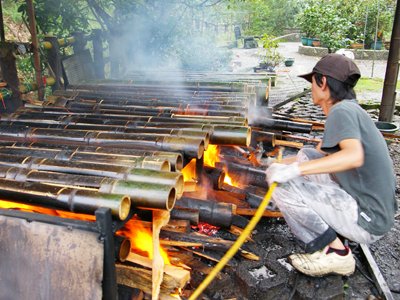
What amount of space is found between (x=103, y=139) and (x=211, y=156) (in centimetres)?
167

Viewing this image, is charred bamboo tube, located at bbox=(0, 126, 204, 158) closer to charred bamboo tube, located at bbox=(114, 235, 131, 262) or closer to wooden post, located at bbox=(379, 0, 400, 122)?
charred bamboo tube, located at bbox=(114, 235, 131, 262)

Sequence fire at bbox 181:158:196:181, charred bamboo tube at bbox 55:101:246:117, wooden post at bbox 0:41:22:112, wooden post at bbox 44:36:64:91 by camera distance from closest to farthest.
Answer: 1. fire at bbox 181:158:196:181
2. charred bamboo tube at bbox 55:101:246:117
3. wooden post at bbox 0:41:22:112
4. wooden post at bbox 44:36:64:91

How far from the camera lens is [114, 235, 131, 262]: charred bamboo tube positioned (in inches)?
114

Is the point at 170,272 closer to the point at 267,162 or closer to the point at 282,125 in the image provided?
the point at 267,162

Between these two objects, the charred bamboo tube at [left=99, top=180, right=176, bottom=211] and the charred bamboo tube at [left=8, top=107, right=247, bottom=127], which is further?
the charred bamboo tube at [left=8, top=107, right=247, bottom=127]

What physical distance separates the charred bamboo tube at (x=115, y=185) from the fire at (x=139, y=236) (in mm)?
613

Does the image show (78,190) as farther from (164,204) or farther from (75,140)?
(75,140)

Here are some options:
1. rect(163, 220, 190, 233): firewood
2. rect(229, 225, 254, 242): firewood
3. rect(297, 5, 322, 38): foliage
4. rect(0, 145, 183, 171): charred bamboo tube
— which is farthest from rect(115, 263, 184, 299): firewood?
rect(297, 5, 322, 38): foliage

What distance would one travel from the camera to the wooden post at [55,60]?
22.8 ft

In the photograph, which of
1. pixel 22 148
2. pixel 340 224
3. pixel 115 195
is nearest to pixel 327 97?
pixel 340 224

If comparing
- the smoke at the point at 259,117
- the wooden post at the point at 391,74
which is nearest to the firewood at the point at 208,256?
the smoke at the point at 259,117

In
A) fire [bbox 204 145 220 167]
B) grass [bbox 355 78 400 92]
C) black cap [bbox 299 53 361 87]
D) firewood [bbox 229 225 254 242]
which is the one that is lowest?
grass [bbox 355 78 400 92]

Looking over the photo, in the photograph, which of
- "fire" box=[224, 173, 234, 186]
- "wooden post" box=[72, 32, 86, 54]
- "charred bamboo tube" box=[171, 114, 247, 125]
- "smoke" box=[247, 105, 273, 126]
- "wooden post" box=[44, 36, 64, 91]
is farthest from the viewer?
"wooden post" box=[72, 32, 86, 54]

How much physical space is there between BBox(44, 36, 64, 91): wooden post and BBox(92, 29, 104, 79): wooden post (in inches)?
63.3
